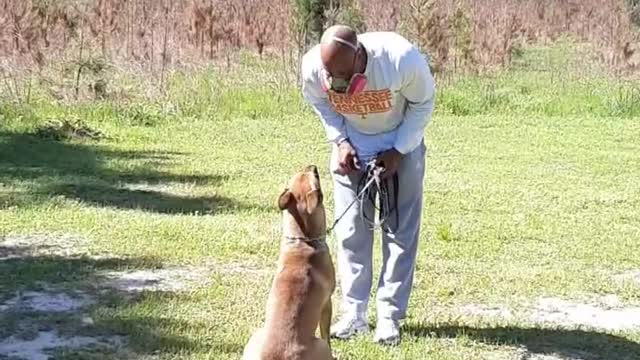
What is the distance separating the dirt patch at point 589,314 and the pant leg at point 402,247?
0.91m

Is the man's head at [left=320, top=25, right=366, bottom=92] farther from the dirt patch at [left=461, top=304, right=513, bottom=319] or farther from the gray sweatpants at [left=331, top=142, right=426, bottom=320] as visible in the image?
the dirt patch at [left=461, top=304, right=513, bottom=319]

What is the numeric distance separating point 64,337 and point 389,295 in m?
1.53

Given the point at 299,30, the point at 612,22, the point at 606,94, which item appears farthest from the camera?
the point at 612,22

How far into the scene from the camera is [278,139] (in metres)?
11.2

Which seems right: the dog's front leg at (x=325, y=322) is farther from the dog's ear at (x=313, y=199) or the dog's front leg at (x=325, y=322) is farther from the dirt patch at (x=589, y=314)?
the dirt patch at (x=589, y=314)

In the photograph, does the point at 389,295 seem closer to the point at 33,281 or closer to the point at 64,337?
the point at 64,337

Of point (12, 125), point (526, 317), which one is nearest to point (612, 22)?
point (12, 125)

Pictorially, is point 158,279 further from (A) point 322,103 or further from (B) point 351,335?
(A) point 322,103

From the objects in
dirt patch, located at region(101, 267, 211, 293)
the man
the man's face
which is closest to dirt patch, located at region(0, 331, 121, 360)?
dirt patch, located at region(101, 267, 211, 293)

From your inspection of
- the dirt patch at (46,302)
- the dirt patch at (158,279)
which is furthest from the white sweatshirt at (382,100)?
the dirt patch at (46,302)

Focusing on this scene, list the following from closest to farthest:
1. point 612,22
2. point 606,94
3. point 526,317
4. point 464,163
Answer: point 526,317 → point 464,163 → point 606,94 → point 612,22

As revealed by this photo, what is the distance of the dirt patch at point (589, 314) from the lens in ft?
17.5

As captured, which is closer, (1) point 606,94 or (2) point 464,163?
(2) point 464,163

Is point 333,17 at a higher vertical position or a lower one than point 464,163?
higher
